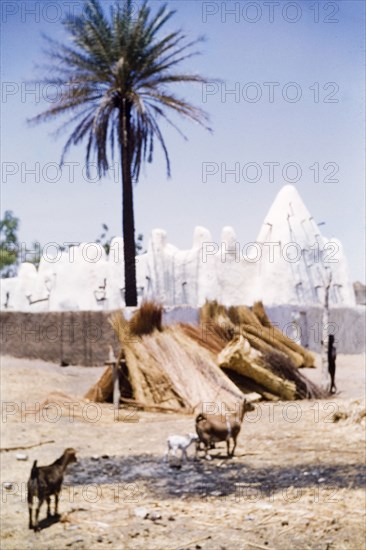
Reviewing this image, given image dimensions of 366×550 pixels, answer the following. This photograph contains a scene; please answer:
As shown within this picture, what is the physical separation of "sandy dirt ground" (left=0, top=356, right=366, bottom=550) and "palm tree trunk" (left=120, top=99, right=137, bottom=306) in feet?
24.2

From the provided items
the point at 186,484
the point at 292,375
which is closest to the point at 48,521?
the point at 186,484

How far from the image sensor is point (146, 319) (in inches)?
464

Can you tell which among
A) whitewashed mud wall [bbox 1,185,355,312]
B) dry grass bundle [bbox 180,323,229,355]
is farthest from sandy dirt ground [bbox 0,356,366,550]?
whitewashed mud wall [bbox 1,185,355,312]

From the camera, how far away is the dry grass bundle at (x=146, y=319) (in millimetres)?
11695

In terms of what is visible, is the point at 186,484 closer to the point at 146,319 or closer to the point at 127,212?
the point at 146,319

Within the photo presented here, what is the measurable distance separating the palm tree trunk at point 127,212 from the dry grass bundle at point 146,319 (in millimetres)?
5418

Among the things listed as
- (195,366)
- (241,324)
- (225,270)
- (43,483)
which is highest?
(225,270)

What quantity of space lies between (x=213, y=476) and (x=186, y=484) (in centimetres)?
37

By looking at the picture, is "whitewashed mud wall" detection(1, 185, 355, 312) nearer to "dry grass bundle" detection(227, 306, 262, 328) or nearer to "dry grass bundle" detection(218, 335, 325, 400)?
"dry grass bundle" detection(227, 306, 262, 328)

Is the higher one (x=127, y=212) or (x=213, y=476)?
(x=127, y=212)

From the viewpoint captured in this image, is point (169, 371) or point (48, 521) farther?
point (169, 371)

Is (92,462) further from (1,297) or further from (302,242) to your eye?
(1,297)

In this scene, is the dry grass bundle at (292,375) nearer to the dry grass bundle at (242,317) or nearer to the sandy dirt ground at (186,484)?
the dry grass bundle at (242,317)

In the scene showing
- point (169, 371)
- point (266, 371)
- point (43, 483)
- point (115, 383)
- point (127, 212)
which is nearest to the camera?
point (43, 483)
